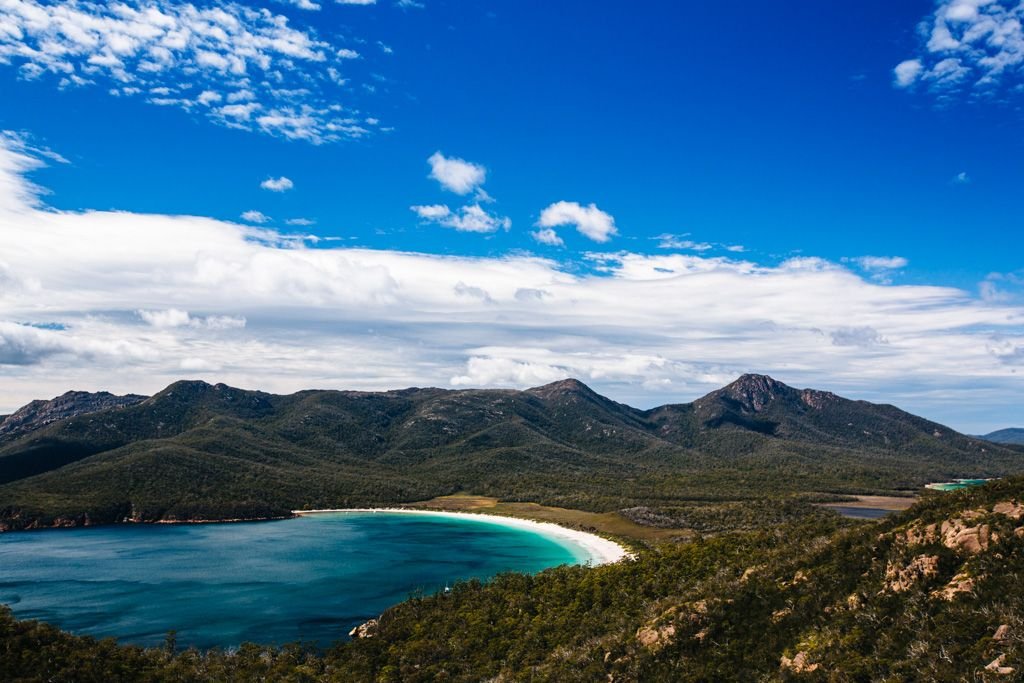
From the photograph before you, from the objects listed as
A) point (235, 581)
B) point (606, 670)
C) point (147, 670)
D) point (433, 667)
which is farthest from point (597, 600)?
point (235, 581)

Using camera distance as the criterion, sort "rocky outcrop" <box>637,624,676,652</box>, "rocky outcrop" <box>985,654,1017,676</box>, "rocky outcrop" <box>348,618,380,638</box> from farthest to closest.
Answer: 1. "rocky outcrop" <box>348,618,380,638</box>
2. "rocky outcrop" <box>637,624,676,652</box>
3. "rocky outcrop" <box>985,654,1017,676</box>

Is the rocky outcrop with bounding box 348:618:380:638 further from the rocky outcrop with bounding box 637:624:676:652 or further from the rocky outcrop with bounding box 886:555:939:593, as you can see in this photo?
the rocky outcrop with bounding box 886:555:939:593

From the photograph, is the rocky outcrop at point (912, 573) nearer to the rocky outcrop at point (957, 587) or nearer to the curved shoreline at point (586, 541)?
the rocky outcrop at point (957, 587)

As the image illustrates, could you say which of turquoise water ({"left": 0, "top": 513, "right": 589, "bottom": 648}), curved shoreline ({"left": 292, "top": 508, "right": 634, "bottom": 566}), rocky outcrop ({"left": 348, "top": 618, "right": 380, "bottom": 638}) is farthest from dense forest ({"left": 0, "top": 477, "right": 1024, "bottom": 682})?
curved shoreline ({"left": 292, "top": 508, "right": 634, "bottom": 566})

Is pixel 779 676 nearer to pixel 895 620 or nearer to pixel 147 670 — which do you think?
pixel 895 620

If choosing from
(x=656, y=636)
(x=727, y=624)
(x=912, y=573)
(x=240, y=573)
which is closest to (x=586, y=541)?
(x=240, y=573)

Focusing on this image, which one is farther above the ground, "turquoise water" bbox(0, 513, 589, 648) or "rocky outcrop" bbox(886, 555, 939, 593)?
"rocky outcrop" bbox(886, 555, 939, 593)

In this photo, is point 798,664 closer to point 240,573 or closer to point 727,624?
point 727,624
